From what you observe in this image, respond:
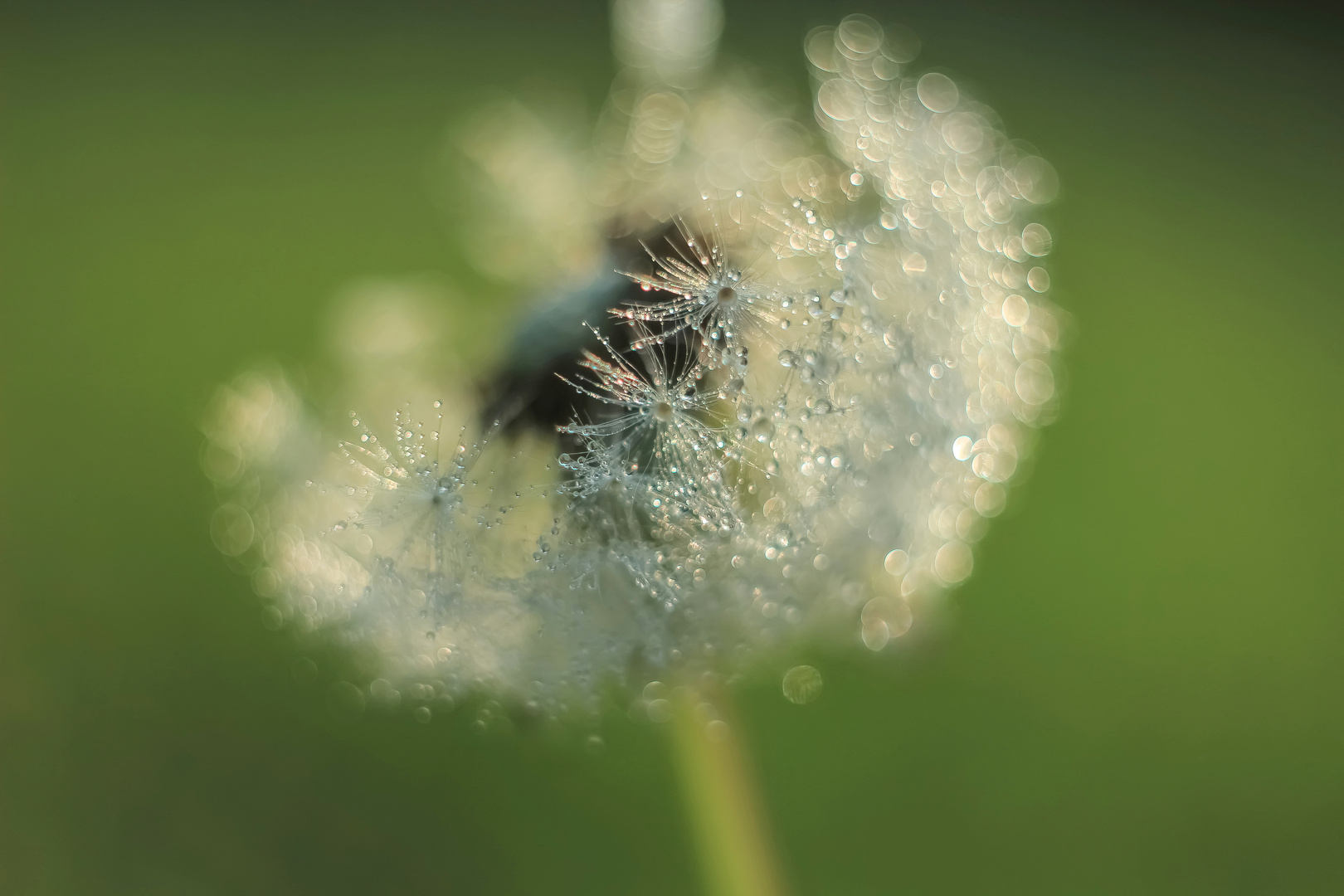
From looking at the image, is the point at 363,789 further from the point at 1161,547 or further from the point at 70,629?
the point at 1161,547

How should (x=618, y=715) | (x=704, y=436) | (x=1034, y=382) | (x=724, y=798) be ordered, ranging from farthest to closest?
(x=618, y=715) < (x=1034, y=382) < (x=724, y=798) < (x=704, y=436)

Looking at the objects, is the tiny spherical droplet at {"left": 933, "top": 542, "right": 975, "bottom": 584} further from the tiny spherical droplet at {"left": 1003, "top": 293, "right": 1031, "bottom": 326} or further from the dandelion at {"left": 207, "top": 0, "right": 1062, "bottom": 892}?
the tiny spherical droplet at {"left": 1003, "top": 293, "right": 1031, "bottom": 326}

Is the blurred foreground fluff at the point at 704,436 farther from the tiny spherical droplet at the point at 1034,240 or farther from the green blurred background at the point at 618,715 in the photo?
the green blurred background at the point at 618,715

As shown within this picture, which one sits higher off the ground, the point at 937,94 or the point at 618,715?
the point at 937,94

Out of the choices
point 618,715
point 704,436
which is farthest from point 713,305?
point 618,715

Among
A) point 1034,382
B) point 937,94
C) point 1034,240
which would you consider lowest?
point 1034,382

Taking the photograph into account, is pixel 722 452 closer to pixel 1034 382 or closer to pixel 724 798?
pixel 724 798

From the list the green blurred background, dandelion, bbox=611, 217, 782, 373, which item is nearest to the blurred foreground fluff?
dandelion, bbox=611, 217, 782, 373
